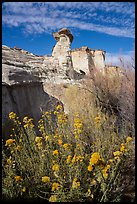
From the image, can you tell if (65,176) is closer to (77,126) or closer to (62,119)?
(77,126)

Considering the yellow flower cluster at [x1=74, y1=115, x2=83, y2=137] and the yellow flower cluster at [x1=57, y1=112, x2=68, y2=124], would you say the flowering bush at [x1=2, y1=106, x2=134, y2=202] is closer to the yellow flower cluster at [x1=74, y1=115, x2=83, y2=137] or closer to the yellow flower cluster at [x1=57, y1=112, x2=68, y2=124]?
the yellow flower cluster at [x1=74, y1=115, x2=83, y2=137]

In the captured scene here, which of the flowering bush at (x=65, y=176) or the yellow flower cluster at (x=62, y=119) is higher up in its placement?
the yellow flower cluster at (x=62, y=119)

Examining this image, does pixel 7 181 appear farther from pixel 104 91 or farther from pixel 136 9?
pixel 104 91

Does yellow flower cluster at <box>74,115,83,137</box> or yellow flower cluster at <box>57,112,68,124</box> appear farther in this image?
yellow flower cluster at <box>57,112,68,124</box>

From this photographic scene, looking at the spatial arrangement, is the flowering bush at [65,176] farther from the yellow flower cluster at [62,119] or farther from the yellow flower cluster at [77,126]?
the yellow flower cluster at [62,119]

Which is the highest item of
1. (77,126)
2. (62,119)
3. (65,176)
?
(62,119)

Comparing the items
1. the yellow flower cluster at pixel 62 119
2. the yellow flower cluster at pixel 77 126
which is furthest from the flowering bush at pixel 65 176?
the yellow flower cluster at pixel 62 119

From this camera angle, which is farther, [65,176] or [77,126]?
[77,126]

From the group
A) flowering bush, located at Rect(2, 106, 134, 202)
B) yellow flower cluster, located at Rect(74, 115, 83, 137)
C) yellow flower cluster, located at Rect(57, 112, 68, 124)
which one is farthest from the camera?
yellow flower cluster, located at Rect(57, 112, 68, 124)

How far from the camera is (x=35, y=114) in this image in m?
4.96

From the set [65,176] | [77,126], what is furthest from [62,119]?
[65,176]

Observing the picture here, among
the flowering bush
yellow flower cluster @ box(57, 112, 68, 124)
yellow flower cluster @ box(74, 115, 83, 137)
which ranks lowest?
the flowering bush

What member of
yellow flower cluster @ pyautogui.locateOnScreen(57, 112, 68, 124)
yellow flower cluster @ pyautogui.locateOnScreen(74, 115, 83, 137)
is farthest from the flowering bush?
yellow flower cluster @ pyautogui.locateOnScreen(57, 112, 68, 124)

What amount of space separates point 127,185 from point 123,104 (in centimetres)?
195
